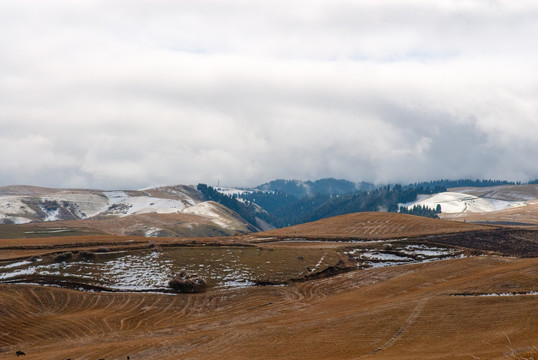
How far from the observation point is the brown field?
43031mm

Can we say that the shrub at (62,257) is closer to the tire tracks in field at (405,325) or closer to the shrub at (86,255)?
the shrub at (86,255)

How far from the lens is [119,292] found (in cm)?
6944

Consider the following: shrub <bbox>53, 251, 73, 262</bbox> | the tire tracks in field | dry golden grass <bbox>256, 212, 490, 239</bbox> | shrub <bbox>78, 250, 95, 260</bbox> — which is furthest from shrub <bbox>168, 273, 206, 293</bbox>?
dry golden grass <bbox>256, 212, 490, 239</bbox>

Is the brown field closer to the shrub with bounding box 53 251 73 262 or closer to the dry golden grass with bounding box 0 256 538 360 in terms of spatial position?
the dry golden grass with bounding box 0 256 538 360

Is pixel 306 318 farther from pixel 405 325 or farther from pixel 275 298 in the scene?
pixel 275 298

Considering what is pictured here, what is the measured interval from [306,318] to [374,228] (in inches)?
2788

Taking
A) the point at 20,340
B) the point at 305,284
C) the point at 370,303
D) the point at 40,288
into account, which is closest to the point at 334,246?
the point at 305,284

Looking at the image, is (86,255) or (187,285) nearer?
(187,285)

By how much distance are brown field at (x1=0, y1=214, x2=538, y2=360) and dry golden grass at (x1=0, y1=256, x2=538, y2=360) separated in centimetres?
13

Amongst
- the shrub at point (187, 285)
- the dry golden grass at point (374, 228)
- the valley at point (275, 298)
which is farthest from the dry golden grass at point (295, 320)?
the dry golden grass at point (374, 228)

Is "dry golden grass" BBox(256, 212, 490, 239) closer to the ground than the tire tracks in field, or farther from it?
farther from it

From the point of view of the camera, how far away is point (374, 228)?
123 meters

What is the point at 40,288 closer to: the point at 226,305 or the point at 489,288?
the point at 226,305

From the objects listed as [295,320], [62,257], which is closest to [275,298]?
[295,320]
